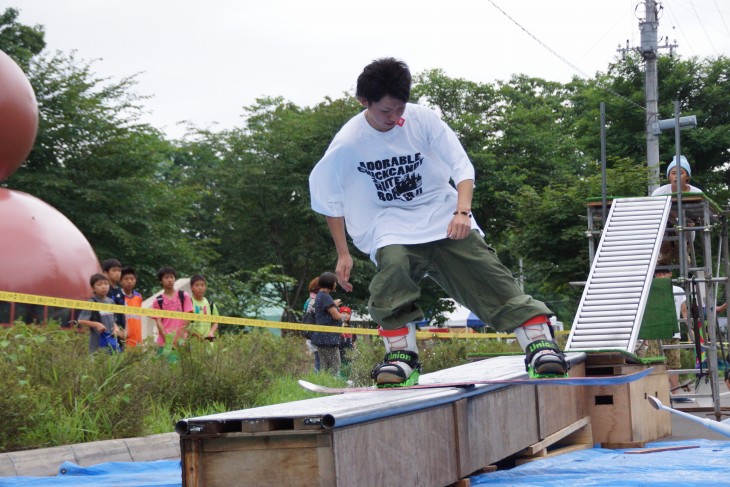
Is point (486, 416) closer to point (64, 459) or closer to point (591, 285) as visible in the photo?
point (64, 459)

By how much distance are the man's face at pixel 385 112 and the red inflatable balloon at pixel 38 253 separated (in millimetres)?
10184

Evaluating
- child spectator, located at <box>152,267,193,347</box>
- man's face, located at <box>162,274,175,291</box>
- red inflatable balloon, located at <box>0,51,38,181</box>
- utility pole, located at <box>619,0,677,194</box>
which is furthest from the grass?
utility pole, located at <box>619,0,677,194</box>

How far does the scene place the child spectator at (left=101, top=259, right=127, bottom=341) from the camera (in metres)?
12.1

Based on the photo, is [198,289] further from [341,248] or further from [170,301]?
[341,248]

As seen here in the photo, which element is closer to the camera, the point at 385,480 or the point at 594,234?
the point at 385,480

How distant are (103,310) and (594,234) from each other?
17.8ft

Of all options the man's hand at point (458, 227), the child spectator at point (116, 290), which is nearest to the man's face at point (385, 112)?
the man's hand at point (458, 227)

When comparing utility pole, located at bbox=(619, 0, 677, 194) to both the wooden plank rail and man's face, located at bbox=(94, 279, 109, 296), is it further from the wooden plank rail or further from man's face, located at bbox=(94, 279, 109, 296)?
the wooden plank rail

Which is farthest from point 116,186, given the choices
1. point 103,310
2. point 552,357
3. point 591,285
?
point 552,357

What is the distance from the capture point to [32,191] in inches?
1093

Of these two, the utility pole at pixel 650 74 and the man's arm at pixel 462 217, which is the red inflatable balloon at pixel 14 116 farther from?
the utility pole at pixel 650 74

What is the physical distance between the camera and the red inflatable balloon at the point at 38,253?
577 inches

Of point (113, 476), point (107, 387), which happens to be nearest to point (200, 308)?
point (107, 387)

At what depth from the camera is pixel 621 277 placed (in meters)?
10.7
